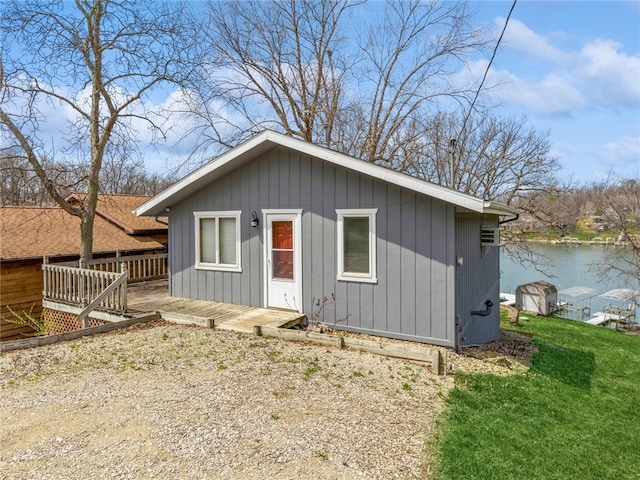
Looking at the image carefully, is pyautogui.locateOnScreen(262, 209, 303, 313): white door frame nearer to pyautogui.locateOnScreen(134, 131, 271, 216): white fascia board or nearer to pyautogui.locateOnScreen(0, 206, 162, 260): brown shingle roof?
pyautogui.locateOnScreen(134, 131, 271, 216): white fascia board

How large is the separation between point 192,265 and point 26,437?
5.84 meters

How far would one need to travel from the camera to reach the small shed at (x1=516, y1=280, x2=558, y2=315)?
67.2ft

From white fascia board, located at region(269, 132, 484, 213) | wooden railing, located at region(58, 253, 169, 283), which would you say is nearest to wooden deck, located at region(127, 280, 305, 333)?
wooden railing, located at region(58, 253, 169, 283)

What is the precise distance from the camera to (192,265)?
9422mm

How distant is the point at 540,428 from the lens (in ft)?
14.8

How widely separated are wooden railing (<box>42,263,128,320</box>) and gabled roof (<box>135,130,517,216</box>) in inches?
70.1

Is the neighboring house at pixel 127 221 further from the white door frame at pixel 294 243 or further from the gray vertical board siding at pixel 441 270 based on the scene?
the gray vertical board siding at pixel 441 270

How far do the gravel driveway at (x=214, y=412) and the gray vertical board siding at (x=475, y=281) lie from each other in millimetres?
2210

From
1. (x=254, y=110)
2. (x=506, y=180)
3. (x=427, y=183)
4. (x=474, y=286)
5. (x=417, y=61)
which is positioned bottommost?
(x=474, y=286)

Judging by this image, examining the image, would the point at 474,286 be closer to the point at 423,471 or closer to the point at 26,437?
the point at 423,471

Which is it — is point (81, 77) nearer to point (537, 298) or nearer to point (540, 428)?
point (540, 428)

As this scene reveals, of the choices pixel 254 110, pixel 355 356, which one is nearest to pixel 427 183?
pixel 355 356

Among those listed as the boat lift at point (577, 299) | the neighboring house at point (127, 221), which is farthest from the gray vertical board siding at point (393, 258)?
the boat lift at point (577, 299)

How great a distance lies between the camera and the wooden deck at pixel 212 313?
7.46 m
